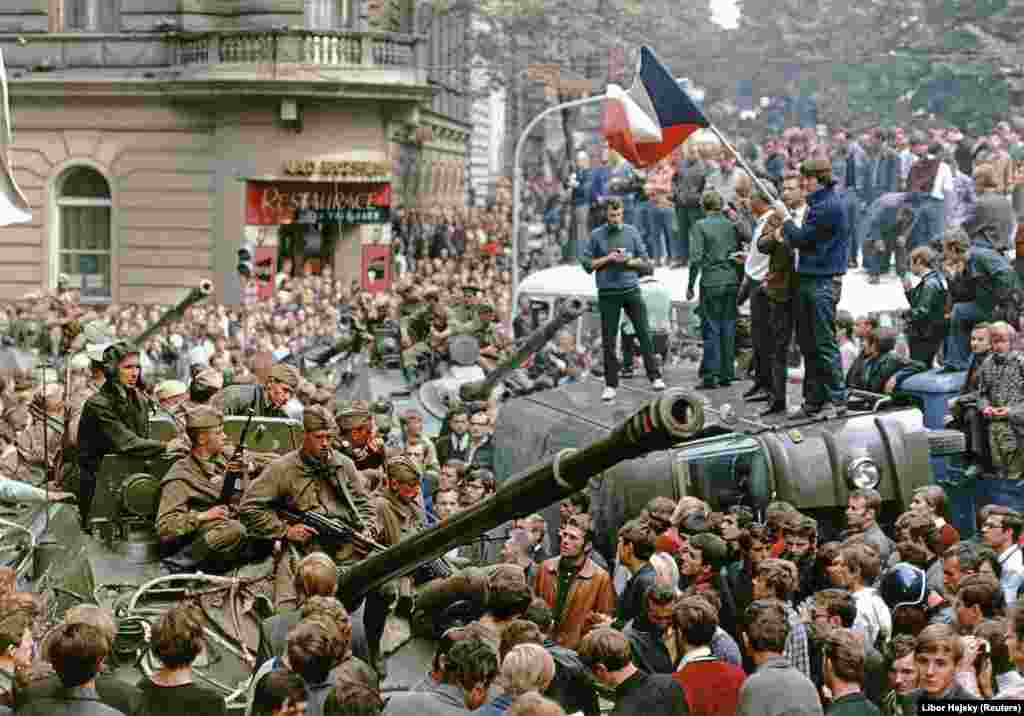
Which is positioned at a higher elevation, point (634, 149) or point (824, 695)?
point (634, 149)

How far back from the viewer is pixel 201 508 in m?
12.2

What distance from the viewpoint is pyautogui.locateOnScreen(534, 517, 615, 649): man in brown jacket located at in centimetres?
1249

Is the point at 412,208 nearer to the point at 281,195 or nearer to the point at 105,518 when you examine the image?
the point at 281,195

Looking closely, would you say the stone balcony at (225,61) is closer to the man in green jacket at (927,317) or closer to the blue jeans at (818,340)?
the man in green jacket at (927,317)

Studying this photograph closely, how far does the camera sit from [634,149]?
20766 millimetres

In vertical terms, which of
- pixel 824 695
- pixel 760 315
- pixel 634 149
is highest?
pixel 634 149

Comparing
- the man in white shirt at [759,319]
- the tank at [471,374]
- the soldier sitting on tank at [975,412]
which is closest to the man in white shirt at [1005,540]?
the soldier sitting on tank at [975,412]

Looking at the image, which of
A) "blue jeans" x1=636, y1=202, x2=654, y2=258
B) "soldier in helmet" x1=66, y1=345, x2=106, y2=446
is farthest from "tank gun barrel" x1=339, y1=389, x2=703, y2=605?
"blue jeans" x1=636, y1=202, x2=654, y2=258

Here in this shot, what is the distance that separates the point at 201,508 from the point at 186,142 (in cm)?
3015

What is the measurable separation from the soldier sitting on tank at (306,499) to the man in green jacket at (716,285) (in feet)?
21.6

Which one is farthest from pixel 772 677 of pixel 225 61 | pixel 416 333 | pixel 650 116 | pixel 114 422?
pixel 225 61

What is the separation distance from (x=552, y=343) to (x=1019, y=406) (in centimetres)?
1147

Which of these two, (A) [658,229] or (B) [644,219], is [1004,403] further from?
(B) [644,219]

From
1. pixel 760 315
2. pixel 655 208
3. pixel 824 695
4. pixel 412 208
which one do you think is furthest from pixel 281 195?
pixel 824 695
